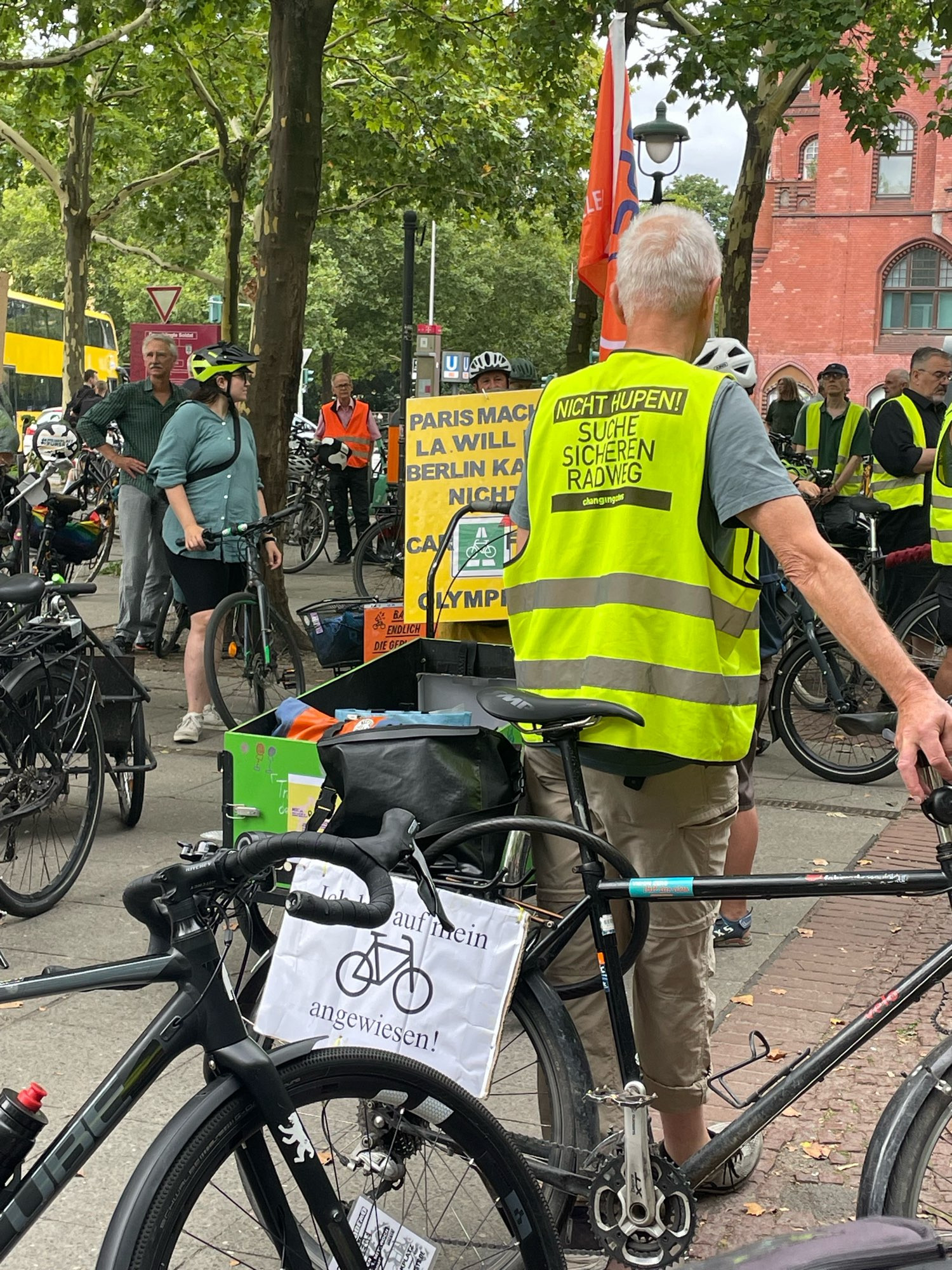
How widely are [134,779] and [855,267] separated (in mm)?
43376

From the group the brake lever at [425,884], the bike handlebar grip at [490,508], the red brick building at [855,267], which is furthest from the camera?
the red brick building at [855,267]

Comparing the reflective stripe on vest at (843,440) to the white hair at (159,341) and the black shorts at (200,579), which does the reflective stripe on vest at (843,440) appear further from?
the black shorts at (200,579)

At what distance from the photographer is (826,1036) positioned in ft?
14.1

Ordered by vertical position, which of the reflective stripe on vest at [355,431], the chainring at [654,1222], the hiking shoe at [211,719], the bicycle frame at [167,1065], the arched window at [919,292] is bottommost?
the hiking shoe at [211,719]

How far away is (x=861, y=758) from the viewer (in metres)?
7.79

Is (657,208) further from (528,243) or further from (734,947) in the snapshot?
(528,243)

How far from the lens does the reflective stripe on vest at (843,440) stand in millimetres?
11242

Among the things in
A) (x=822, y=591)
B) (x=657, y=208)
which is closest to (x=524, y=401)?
(x=657, y=208)

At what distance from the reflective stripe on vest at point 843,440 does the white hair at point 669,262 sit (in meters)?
8.33

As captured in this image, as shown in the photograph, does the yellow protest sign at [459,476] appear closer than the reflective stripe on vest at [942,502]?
Yes

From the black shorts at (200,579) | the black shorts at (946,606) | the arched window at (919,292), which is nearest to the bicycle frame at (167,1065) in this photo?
the black shorts at (946,606)

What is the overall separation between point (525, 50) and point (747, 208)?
9.13ft

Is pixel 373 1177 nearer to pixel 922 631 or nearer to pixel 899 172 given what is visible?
pixel 922 631

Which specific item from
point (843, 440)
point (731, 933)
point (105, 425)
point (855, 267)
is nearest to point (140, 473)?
point (105, 425)
